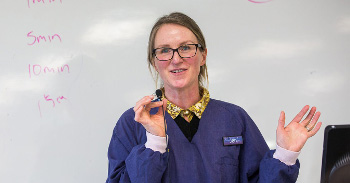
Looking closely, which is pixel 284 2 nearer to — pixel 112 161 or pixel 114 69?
pixel 114 69

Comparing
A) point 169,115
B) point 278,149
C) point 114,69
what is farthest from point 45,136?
point 278,149

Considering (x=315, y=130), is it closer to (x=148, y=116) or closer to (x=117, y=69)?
(x=148, y=116)

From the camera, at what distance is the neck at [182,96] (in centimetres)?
120

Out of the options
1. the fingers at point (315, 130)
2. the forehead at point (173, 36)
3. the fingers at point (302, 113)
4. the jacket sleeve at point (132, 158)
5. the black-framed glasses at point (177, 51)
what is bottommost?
the jacket sleeve at point (132, 158)

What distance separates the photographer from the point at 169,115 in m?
1.18

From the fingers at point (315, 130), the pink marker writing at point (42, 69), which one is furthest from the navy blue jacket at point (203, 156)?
the pink marker writing at point (42, 69)

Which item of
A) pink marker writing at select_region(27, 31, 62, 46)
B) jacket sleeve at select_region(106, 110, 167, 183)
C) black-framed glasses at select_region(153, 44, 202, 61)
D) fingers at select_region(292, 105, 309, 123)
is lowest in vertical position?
jacket sleeve at select_region(106, 110, 167, 183)

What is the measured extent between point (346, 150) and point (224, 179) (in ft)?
1.45

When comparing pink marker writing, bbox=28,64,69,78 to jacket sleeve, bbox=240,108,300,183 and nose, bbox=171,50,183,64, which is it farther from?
jacket sleeve, bbox=240,108,300,183

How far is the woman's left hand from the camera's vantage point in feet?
3.42

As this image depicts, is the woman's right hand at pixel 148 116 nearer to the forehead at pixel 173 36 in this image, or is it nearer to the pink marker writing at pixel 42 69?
the forehead at pixel 173 36

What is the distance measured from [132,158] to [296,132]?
0.51m

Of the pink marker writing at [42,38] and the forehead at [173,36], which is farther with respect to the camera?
the pink marker writing at [42,38]

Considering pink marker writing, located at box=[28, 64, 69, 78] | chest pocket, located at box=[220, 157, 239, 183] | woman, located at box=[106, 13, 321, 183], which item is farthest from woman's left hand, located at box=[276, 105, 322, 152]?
pink marker writing, located at box=[28, 64, 69, 78]
